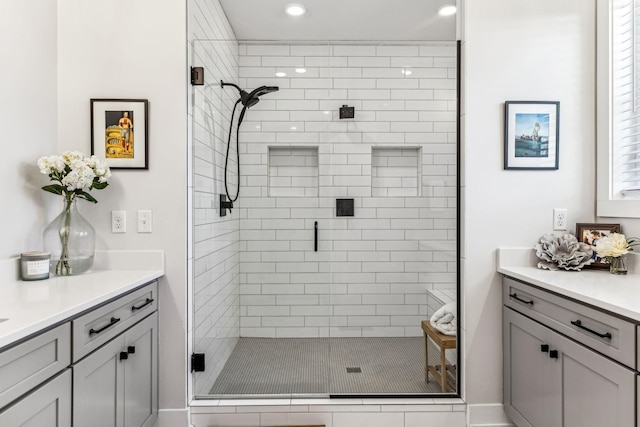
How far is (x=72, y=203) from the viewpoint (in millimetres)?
1938

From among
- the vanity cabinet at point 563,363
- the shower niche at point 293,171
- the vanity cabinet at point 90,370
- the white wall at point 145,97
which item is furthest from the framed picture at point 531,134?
the vanity cabinet at point 90,370

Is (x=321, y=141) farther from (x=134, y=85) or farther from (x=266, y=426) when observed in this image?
(x=266, y=426)

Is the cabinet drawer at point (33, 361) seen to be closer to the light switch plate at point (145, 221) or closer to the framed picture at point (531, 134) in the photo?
the light switch plate at point (145, 221)

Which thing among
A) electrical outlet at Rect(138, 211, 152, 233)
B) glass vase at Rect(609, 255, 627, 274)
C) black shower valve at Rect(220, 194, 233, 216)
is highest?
black shower valve at Rect(220, 194, 233, 216)

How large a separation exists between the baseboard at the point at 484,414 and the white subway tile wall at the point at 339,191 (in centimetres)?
55

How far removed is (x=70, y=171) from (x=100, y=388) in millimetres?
1019

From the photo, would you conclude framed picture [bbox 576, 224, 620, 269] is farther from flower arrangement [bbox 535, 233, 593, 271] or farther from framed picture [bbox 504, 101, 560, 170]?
framed picture [bbox 504, 101, 560, 170]

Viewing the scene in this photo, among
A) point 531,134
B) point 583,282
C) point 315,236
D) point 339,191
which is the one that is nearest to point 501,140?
point 531,134

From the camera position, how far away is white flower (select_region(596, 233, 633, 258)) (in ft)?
6.08

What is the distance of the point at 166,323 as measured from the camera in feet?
6.95

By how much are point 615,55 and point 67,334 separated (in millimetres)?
2868

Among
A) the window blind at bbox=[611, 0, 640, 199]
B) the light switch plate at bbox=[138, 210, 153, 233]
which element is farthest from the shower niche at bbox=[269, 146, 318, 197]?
the window blind at bbox=[611, 0, 640, 199]

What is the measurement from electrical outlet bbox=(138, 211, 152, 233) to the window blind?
2.54 meters

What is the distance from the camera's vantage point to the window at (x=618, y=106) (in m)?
2.01
